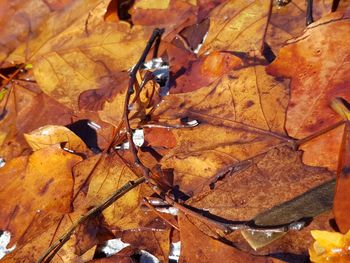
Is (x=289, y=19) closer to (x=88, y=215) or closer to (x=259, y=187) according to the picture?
(x=259, y=187)

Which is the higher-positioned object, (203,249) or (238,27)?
(238,27)

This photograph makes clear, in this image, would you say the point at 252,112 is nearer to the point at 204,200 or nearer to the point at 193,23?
the point at 204,200

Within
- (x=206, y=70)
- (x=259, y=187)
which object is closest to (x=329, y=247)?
(x=259, y=187)

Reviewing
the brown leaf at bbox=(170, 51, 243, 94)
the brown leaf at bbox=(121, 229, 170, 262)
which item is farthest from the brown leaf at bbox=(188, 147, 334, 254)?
the brown leaf at bbox=(170, 51, 243, 94)

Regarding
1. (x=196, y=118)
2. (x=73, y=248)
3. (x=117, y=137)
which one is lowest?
(x=73, y=248)

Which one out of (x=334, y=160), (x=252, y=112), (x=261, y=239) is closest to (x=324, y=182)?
(x=334, y=160)

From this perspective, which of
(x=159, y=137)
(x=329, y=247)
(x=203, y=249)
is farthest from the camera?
(x=159, y=137)

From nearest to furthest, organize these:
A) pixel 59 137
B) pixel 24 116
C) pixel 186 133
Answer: pixel 186 133 → pixel 59 137 → pixel 24 116
